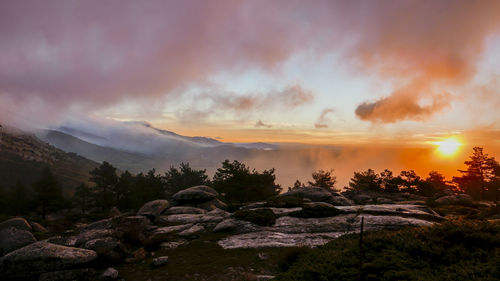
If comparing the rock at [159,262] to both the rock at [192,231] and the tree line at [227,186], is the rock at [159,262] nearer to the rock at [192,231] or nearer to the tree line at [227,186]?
the rock at [192,231]

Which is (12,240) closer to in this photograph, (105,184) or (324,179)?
(105,184)

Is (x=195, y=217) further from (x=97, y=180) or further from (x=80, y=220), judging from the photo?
(x=97, y=180)

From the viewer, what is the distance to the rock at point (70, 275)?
11484 mm

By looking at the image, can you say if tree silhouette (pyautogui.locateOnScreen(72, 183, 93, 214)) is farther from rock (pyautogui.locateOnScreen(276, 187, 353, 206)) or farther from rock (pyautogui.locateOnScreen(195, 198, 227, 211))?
rock (pyautogui.locateOnScreen(276, 187, 353, 206))

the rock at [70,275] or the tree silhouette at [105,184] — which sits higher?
the rock at [70,275]

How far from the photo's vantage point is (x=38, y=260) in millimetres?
12031

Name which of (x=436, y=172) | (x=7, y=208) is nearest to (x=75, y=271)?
(x=7, y=208)

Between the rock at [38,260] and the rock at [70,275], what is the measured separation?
0.54 metres

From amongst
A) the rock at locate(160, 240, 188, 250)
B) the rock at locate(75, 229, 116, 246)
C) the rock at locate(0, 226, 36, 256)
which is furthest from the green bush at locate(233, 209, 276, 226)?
the rock at locate(0, 226, 36, 256)

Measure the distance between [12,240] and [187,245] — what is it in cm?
1234

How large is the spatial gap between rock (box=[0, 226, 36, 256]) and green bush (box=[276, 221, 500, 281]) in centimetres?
1896

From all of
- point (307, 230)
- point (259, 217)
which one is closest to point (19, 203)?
point (259, 217)

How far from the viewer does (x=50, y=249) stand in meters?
12.7

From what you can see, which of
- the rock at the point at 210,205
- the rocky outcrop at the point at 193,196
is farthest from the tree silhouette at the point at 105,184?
the rock at the point at 210,205
